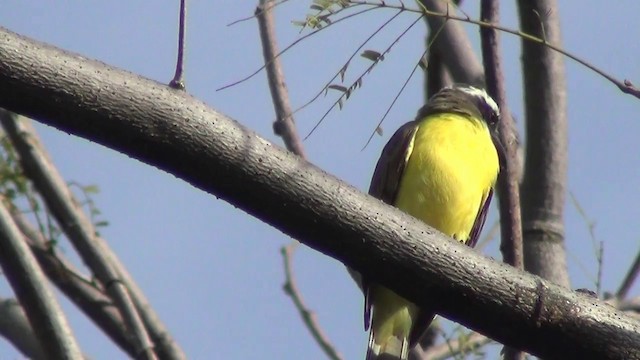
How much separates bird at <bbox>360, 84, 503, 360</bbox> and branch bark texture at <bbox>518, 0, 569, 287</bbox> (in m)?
0.59

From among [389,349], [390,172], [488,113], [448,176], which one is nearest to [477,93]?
[488,113]

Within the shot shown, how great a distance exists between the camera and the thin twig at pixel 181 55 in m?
2.46

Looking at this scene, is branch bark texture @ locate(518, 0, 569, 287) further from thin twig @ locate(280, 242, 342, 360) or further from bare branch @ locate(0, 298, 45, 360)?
bare branch @ locate(0, 298, 45, 360)

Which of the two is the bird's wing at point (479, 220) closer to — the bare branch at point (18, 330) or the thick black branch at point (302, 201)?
the bare branch at point (18, 330)

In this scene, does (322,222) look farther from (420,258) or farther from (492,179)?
(492,179)

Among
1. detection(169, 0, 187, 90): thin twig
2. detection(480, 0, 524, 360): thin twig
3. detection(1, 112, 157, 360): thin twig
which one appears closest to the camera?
detection(169, 0, 187, 90): thin twig

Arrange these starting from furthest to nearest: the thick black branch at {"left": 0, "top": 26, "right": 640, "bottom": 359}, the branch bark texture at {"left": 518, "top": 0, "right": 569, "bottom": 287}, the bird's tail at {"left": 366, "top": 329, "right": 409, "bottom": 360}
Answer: the bird's tail at {"left": 366, "top": 329, "right": 409, "bottom": 360}
the branch bark texture at {"left": 518, "top": 0, "right": 569, "bottom": 287}
the thick black branch at {"left": 0, "top": 26, "right": 640, "bottom": 359}

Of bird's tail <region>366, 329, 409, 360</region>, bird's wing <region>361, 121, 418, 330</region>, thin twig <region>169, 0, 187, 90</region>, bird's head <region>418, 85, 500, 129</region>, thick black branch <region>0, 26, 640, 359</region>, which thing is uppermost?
bird's head <region>418, 85, 500, 129</region>

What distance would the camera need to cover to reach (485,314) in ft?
8.86

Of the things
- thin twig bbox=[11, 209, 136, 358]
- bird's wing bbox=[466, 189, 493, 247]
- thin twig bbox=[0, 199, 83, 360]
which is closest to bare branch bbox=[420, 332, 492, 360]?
bird's wing bbox=[466, 189, 493, 247]

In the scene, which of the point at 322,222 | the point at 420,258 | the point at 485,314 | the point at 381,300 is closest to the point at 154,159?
the point at 322,222

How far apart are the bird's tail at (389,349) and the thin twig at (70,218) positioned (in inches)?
46.9

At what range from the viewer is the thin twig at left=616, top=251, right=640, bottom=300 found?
404 centimetres

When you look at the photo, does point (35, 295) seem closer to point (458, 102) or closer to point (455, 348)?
point (455, 348)
